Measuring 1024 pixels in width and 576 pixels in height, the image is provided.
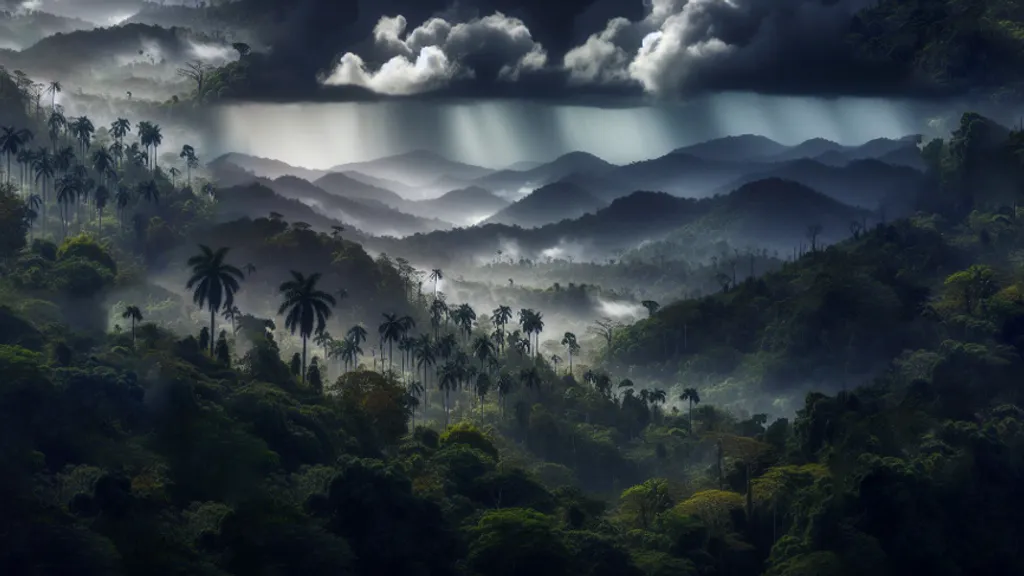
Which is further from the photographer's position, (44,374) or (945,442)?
(945,442)

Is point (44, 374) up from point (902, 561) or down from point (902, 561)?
up

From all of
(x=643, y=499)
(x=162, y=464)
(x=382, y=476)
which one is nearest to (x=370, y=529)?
(x=382, y=476)

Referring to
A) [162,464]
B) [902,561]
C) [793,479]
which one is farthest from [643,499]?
[162,464]

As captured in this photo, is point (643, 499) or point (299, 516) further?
point (643, 499)

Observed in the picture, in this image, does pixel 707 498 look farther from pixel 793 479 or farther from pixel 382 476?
pixel 382 476

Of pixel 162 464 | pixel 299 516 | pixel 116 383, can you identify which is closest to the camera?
pixel 299 516

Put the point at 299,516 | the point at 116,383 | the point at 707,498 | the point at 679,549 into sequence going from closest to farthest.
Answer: the point at 299,516 < the point at 116,383 < the point at 679,549 < the point at 707,498

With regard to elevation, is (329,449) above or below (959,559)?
above

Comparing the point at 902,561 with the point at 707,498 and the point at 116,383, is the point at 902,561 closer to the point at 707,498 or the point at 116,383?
the point at 707,498

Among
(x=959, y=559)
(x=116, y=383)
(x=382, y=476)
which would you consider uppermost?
(x=116, y=383)
